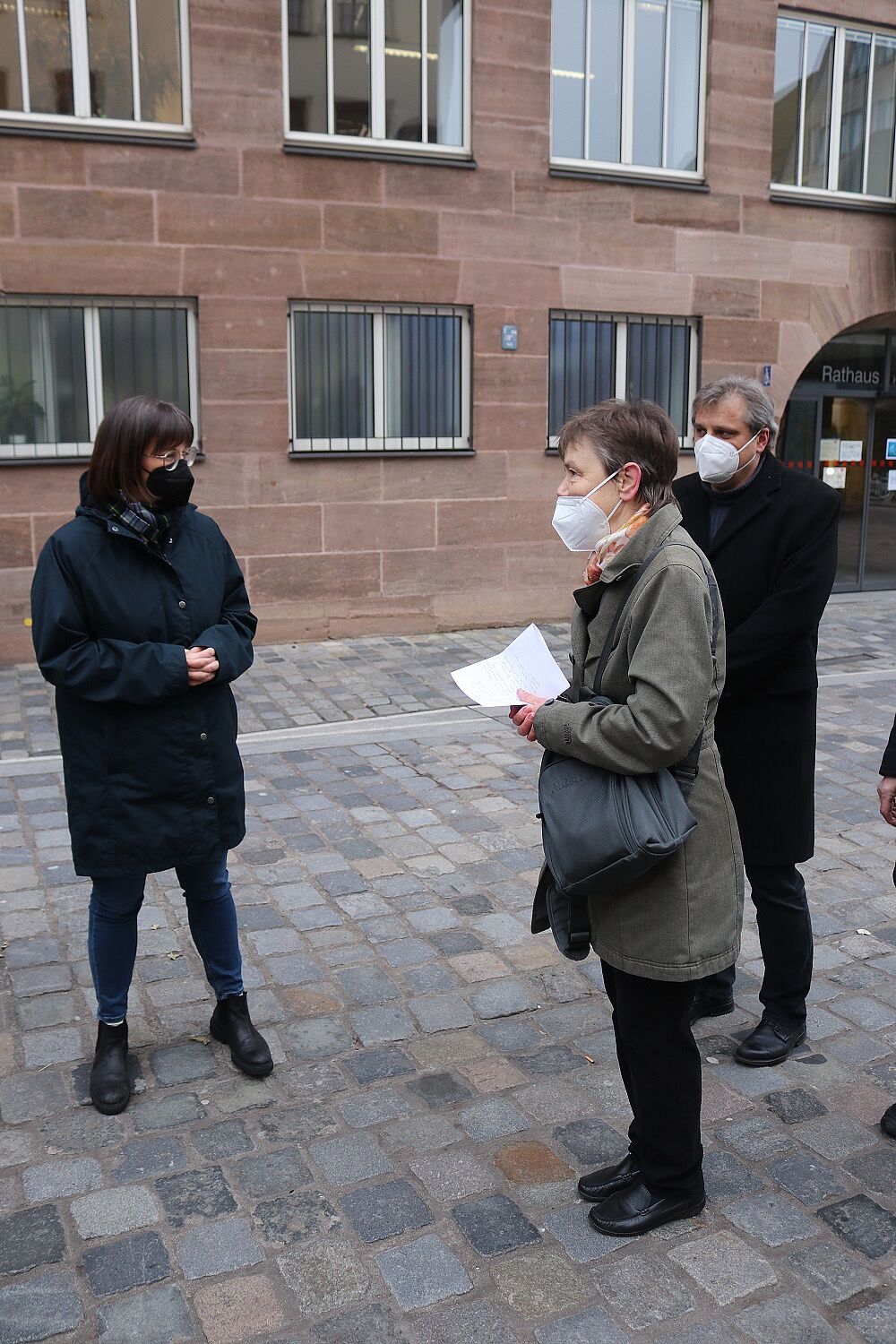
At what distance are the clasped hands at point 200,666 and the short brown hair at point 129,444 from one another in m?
0.45

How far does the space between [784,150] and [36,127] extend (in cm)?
756

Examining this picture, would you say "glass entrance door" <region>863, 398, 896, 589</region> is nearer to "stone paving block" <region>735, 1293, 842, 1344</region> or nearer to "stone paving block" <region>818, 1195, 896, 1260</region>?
"stone paving block" <region>818, 1195, 896, 1260</region>

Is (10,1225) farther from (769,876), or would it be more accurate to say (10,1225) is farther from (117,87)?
(117,87)

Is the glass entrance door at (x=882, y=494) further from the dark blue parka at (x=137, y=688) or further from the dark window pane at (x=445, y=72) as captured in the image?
the dark blue parka at (x=137, y=688)

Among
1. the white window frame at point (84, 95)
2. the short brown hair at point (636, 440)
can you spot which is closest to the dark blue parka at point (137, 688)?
the short brown hair at point (636, 440)

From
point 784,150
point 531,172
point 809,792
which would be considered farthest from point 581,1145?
point 784,150

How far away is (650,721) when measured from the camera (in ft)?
8.57

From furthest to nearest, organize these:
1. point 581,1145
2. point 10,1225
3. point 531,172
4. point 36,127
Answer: point 531,172 < point 36,127 < point 581,1145 < point 10,1225

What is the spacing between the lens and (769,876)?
12.6ft

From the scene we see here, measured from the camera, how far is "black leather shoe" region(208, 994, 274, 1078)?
3.80m

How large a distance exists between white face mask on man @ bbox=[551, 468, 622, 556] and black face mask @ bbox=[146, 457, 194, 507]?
3.75ft

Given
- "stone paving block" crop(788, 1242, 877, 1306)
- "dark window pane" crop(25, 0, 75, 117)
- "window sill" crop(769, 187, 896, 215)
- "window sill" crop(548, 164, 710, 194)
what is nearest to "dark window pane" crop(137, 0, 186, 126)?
"dark window pane" crop(25, 0, 75, 117)

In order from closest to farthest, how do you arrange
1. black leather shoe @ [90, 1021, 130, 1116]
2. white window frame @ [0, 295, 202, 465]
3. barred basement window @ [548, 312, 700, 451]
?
black leather shoe @ [90, 1021, 130, 1116]
white window frame @ [0, 295, 202, 465]
barred basement window @ [548, 312, 700, 451]

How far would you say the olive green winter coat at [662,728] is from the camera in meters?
2.63
